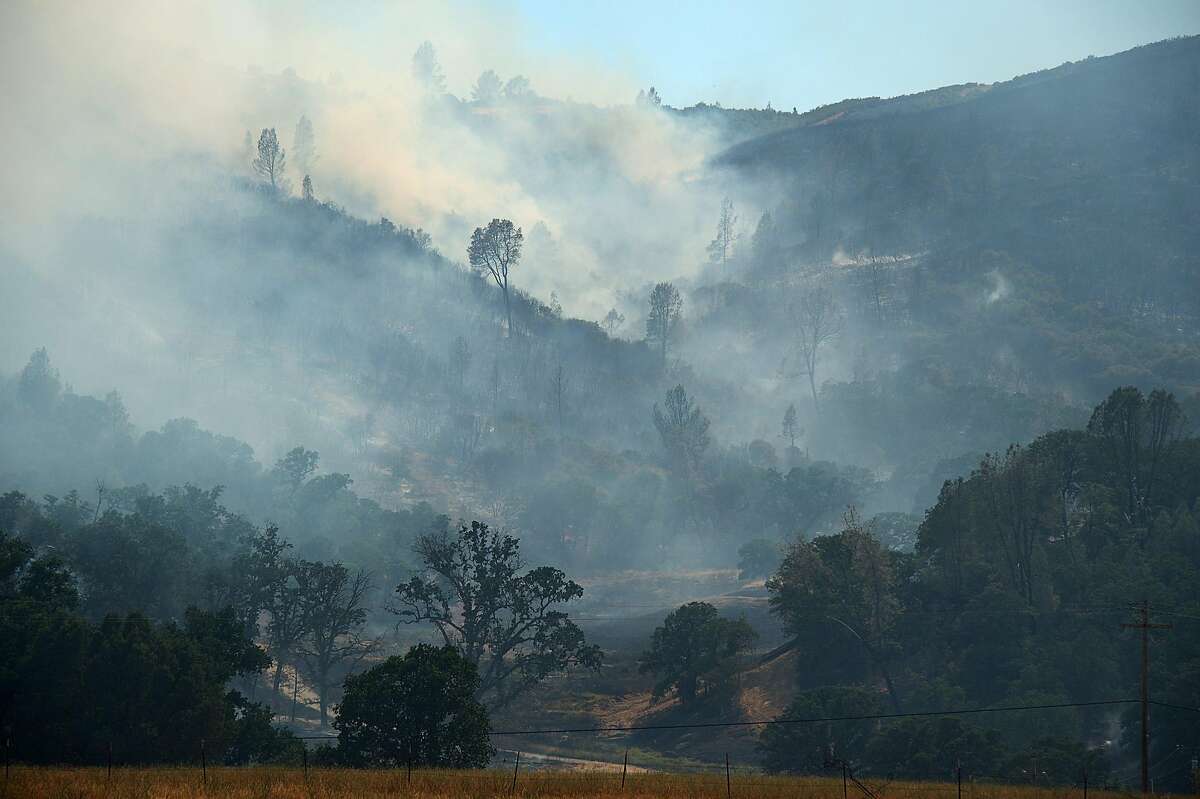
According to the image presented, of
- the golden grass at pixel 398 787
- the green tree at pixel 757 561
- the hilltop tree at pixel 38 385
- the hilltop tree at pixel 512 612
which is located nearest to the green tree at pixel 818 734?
the hilltop tree at pixel 512 612

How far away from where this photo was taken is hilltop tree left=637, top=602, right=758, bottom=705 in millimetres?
115688

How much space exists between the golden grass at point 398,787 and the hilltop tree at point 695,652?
5516 centimetres

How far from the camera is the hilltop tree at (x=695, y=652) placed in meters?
116

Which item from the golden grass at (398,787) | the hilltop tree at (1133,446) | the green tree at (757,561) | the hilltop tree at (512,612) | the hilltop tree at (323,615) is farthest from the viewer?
the green tree at (757,561)

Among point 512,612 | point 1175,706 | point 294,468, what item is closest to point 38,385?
point 294,468

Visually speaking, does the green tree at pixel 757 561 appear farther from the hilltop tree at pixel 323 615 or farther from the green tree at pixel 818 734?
the green tree at pixel 818 734

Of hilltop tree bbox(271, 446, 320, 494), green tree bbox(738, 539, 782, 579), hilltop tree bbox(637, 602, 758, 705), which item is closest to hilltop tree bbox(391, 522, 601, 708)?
hilltop tree bbox(637, 602, 758, 705)

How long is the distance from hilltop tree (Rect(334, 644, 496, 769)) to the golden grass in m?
13.7

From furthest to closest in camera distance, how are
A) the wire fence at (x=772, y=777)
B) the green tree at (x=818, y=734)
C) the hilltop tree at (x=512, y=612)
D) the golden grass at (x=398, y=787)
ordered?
1. the hilltop tree at (x=512, y=612)
2. the green tree at (x=818, y=734)
3. the wire fence at (x=772, y=777)
4. the golden grass at (x=398, y=787)

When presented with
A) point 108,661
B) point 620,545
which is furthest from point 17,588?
point 620,545

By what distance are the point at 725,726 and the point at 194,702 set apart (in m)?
55.5

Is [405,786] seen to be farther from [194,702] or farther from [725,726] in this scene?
[725,726]

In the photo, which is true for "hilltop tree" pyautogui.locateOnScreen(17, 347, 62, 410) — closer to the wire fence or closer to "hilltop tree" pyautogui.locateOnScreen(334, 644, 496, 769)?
the wire fence

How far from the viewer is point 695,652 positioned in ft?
383
